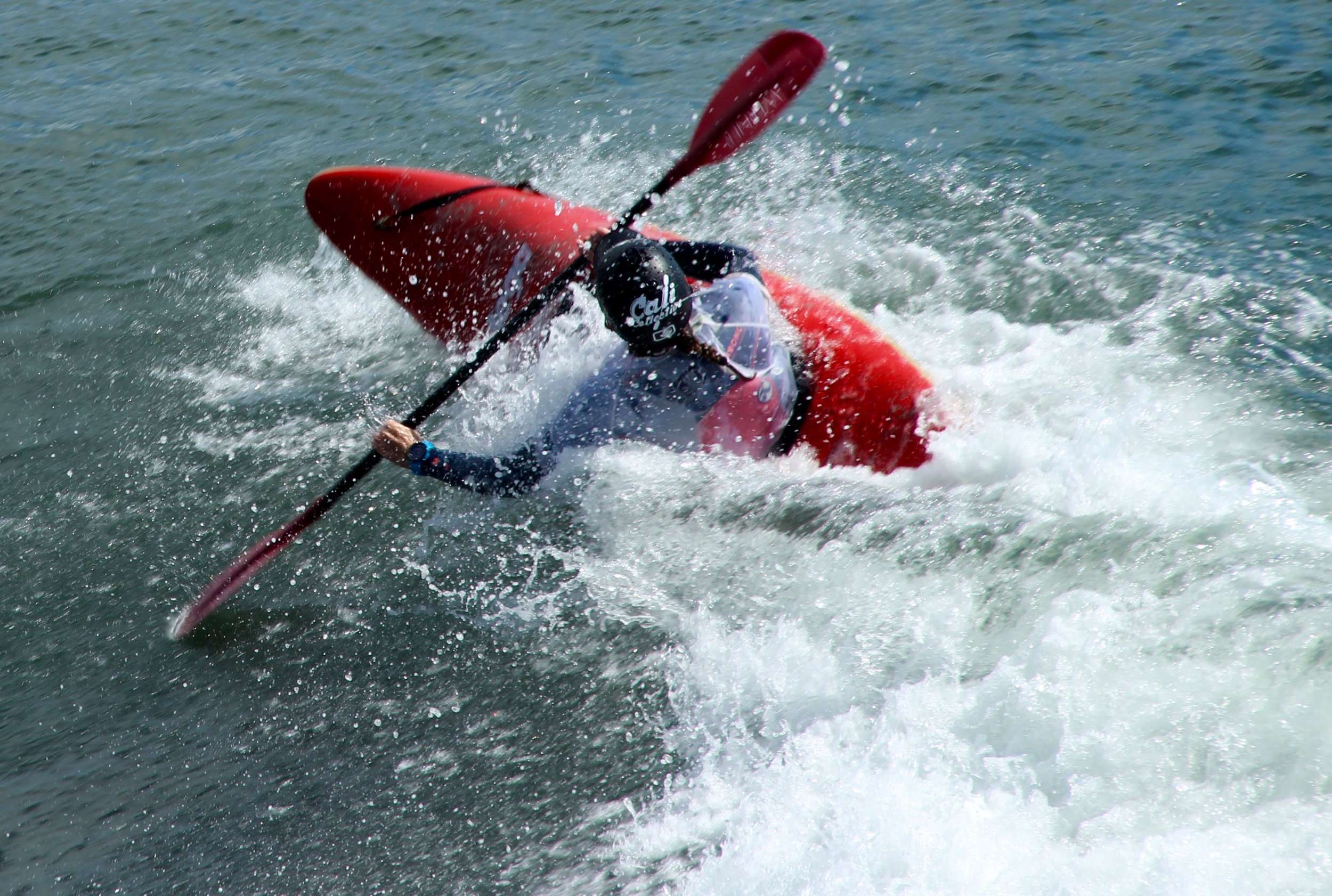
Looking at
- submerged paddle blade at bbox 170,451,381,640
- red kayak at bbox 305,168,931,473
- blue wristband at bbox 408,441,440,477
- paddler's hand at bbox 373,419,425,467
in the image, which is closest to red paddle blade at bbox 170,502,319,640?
submerged paddle blade at bbox 170,451,381,640

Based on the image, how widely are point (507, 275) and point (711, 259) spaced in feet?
3.76

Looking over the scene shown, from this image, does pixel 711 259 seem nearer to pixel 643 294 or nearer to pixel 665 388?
pixel 665 388

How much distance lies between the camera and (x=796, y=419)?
4047mm

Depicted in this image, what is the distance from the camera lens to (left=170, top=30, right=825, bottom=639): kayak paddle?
4.29 meters

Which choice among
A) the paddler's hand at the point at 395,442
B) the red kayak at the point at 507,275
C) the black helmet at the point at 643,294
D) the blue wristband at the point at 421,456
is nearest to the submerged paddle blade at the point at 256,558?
the paddler's hand at the point at 395,442

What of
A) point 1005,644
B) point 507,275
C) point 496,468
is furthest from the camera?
point 507,275

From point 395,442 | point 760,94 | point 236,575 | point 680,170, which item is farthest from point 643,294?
point 236,575

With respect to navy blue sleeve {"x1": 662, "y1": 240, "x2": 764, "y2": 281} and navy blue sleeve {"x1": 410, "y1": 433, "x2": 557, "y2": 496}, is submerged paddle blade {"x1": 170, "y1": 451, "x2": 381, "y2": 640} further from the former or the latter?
navy blue sleeve {"x1": 662, "y1": 240, "x2": 764, "y2": 281}

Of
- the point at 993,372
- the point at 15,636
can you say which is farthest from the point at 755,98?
the point at 15,636

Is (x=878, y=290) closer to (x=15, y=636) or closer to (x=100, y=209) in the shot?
(x=15, y=636)

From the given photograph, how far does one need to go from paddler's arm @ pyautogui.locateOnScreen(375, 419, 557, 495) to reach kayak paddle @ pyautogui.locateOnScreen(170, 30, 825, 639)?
22 centimetres

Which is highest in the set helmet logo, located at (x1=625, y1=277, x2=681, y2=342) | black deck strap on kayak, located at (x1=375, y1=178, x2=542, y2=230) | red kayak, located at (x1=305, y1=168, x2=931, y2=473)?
helmet logo, located at (x1=625, y1=277, x2=681, y2=342)

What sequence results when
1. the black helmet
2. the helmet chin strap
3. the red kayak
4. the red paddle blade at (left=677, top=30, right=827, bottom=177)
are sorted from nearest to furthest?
the black helmet, the helmet chin strap, the red kayak, the red paddle blade at (left=677, top=30, right=827, bottom=177)

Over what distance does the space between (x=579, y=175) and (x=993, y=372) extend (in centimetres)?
339
